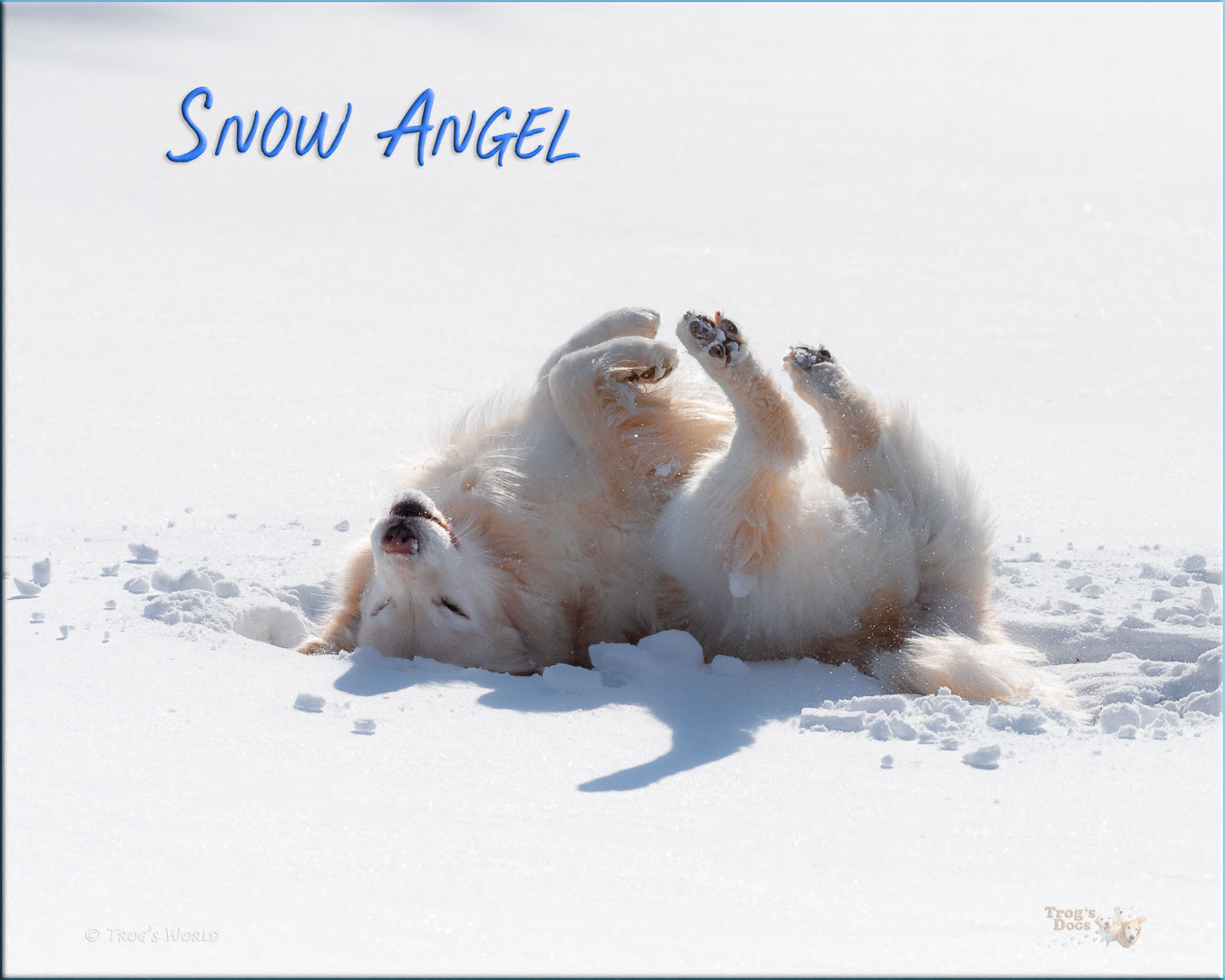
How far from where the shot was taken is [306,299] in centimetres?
893

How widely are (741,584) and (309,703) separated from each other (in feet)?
4.60

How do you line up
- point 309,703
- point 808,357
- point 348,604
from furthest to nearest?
point 348,604 < point 808,357 < point 309,703

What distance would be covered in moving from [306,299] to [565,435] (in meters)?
4.97

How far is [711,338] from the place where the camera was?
3891mm

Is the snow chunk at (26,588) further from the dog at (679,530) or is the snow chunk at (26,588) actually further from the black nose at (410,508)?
the black nose at (410,508)

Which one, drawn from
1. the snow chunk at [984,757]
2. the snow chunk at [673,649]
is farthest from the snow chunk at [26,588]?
the snow chunk at [984,757]

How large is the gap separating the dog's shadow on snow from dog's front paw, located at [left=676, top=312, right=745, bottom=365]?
0.93m

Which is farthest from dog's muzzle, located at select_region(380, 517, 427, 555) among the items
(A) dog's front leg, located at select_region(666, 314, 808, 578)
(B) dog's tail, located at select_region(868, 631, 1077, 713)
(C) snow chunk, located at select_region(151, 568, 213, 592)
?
(B) dog's tail, located at select_region(868, 631, 1077, 713)

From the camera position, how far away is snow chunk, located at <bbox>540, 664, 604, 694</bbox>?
375 centimetres

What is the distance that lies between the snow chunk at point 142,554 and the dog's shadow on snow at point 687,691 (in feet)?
4.25

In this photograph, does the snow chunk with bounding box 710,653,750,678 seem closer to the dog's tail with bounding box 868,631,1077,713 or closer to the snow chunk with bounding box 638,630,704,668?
the snow chunk with bounding box 638,630,704,668

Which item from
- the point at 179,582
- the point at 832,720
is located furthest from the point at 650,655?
the point at 179,582

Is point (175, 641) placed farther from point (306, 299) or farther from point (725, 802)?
point (306, 299)

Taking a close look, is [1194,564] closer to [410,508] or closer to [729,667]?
[729,667]
